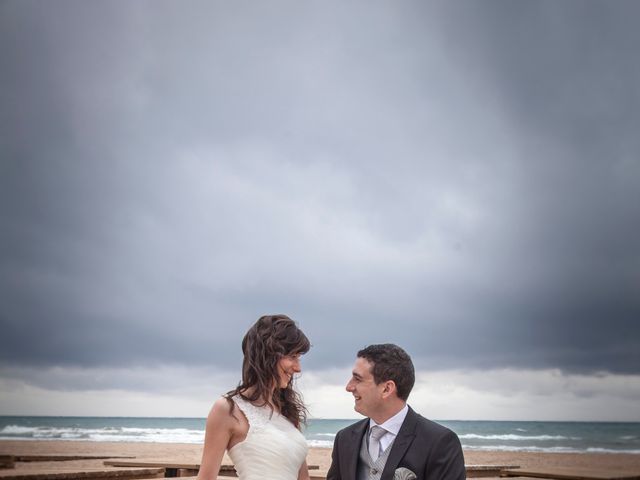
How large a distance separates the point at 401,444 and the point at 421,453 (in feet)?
0.38

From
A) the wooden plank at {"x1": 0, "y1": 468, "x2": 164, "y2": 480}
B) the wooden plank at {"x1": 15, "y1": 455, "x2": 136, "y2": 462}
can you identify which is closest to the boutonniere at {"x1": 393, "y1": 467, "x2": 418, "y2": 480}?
the wooden plank at {"x1": 0, "y1": 468, "x2": 164, "y2": 480}

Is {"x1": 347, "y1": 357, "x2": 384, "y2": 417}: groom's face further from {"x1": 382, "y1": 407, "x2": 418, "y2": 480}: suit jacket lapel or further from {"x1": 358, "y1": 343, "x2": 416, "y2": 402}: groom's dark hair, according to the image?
{"x1": 382, "y1": 407, "x2": 418, "y2": 480}: suit jacket lapel

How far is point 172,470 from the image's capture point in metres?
8.40

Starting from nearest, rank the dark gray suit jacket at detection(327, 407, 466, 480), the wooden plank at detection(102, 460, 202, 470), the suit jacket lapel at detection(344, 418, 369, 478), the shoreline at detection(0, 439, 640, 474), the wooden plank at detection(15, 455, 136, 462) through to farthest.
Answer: the dark gray suit jacket at detection(327, 407, 466, 480) → the suit jacket lapel at detection(344, 418, 369, 478) → the wooden plank at detection(102, 460, 202, 470) → the wooden plank at detection(15, 455, 136, 462) → the shoreline at detection(0, 439, 640, 474)

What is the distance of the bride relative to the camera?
3410 mm

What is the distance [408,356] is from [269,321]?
2.72 feet

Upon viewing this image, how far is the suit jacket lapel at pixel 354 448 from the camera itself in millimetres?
3492

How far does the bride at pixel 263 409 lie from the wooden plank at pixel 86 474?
365 centimetres

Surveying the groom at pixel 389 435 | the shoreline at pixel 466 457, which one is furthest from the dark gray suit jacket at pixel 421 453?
the shoreline at pixel 466 457

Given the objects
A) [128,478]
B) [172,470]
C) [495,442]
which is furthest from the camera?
[495,442]

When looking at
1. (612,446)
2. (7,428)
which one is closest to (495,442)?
(612,446)

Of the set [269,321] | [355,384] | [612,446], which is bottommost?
[612,446]

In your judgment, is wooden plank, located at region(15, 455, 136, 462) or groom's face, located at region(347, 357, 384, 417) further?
wooden plank, located at region(15, 455, 136, 462)

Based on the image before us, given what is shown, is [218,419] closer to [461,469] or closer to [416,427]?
[416,427]
